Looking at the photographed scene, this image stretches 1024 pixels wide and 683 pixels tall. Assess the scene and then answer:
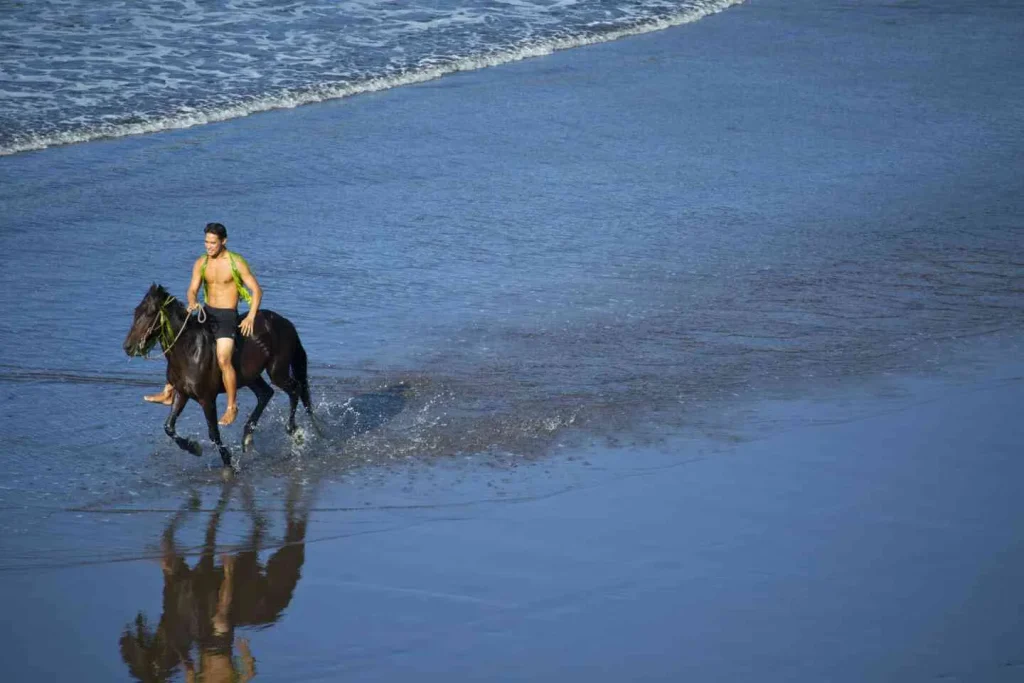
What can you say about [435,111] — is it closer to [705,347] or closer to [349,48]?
[349,48]

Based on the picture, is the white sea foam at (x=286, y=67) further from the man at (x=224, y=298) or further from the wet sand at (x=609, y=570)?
the wet sand at (x=609, y=570)

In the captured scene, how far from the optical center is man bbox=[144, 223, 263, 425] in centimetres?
1058

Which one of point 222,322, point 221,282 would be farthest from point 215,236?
point 222,322

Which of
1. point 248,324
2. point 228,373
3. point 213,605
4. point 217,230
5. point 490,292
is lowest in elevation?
point 213,605

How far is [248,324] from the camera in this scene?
10.7 meters

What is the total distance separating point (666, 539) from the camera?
9.09m

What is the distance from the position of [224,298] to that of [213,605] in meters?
3.04

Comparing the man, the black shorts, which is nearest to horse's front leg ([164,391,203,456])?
the man

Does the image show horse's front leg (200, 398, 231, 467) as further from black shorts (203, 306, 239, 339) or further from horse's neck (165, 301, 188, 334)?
horse's neck (165, 301, 188, 334)

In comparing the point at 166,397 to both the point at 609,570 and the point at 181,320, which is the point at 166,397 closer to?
the point at 181,320

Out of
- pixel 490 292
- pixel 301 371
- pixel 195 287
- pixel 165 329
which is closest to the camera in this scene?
pixel 165 329

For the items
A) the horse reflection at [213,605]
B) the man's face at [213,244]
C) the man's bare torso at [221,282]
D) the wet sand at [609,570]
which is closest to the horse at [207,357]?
the man's bare torso at [221,282]

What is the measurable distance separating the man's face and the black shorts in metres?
0.44

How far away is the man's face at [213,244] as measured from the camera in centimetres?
1044
